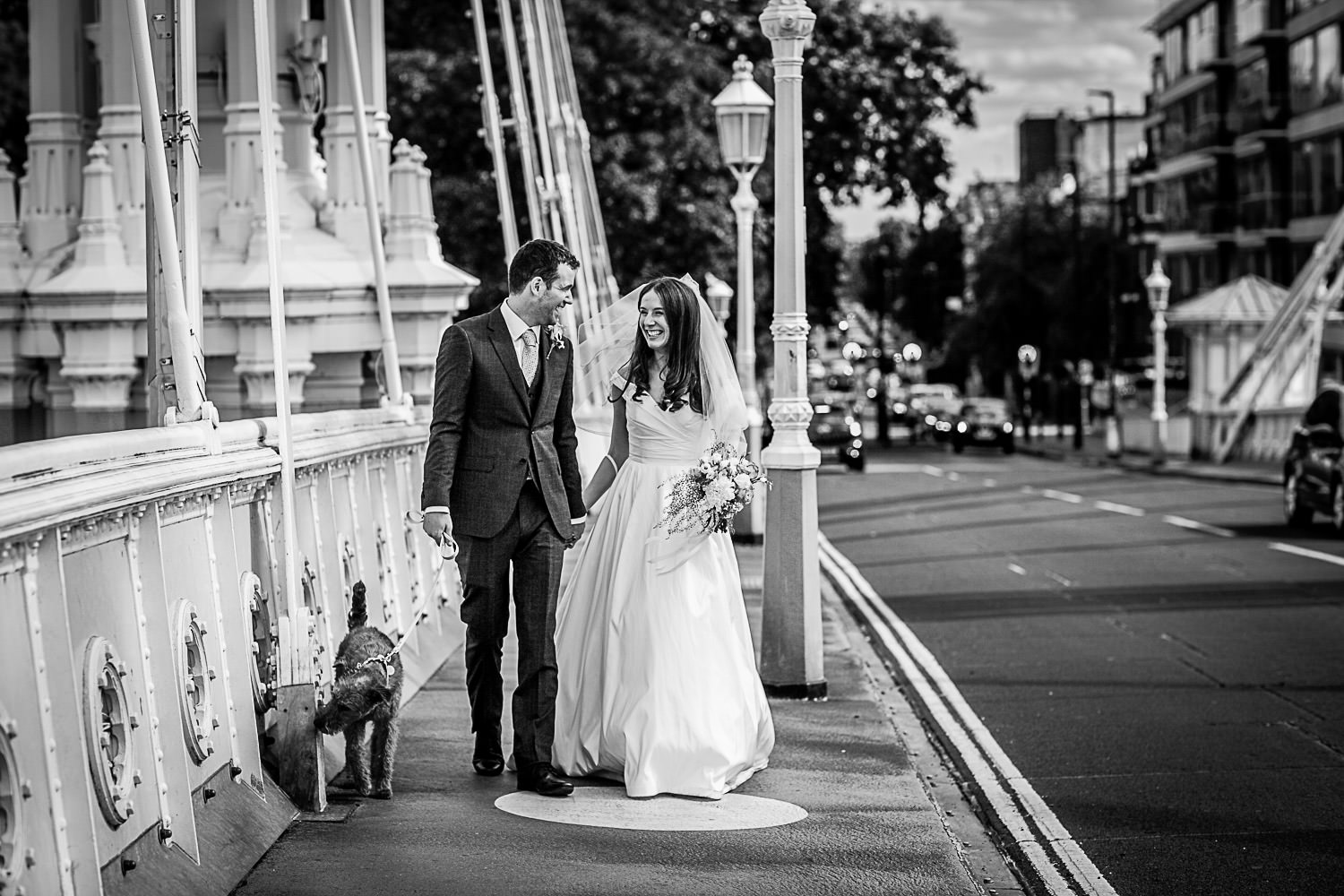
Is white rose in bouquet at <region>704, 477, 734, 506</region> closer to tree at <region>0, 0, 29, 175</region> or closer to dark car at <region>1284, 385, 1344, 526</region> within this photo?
dark car at <region>1284, 385, 1344, 526</region>

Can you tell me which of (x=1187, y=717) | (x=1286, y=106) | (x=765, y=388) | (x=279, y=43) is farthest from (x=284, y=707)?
(x=1286, y=106)

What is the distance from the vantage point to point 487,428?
759cm

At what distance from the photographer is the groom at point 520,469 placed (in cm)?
756

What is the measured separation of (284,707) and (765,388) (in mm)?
56476

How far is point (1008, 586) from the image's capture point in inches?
692

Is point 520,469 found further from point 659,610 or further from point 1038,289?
point 1038,289

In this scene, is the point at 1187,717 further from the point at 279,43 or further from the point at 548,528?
the point at 279,43

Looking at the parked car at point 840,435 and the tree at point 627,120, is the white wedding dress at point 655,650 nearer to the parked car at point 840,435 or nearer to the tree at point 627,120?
the tree at point 627,120

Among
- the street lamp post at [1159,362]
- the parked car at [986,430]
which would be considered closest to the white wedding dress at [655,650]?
the street lamp post at [1159,362]

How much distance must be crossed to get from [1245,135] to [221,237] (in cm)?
5302

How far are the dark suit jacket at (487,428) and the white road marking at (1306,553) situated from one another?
13.1m

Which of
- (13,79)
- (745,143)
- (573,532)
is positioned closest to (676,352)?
(573,532)

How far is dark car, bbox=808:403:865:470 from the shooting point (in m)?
43.3

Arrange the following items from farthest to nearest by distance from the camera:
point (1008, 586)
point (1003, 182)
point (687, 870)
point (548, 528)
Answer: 1. point (1003, 182)
2. point (1008, 586)
3. point (548, 528)
4. point (687, 870)
